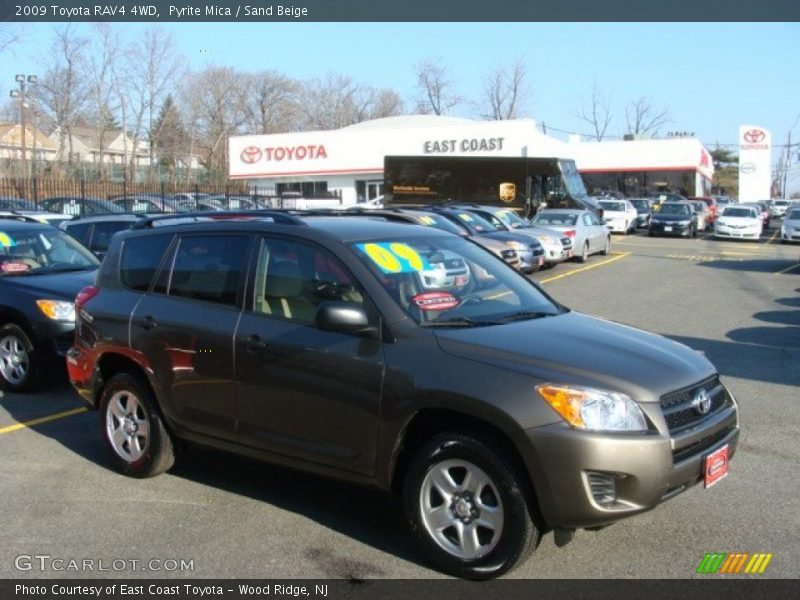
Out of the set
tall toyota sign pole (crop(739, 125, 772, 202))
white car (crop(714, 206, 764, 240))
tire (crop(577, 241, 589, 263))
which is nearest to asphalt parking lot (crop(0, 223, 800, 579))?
tire (crop(577, 241, 589, 263))

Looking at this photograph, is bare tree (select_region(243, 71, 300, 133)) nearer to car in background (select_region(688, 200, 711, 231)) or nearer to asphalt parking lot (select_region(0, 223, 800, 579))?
car in background (select_region(688, 200, 711, 231))

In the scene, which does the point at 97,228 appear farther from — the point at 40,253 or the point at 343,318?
the point at 343,318

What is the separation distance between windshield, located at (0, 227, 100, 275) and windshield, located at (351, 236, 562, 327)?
5.27m

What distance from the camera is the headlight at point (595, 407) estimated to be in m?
3.72

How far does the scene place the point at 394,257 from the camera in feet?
15.5

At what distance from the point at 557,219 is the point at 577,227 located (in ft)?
2.23

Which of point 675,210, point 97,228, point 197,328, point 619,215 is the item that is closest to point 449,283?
point 197,328

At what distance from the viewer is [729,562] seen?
414 centimetres

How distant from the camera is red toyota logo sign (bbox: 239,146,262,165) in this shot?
184 ft

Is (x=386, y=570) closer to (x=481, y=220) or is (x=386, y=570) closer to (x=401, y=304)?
(x=401, y=304)

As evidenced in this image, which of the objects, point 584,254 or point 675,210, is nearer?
point 584,254

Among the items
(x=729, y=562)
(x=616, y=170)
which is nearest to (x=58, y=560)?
(x=729, y=562)

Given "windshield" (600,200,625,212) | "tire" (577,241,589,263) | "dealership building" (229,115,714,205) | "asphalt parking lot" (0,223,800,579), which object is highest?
"dealership building" (229,115,714,205)

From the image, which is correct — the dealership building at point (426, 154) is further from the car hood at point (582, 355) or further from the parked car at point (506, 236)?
the car hood at point (582, 355)
